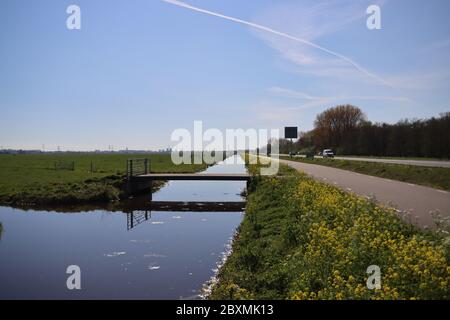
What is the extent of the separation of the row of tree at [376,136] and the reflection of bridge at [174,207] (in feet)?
121

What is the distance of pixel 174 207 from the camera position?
24.0 meters

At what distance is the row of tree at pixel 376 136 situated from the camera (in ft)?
170

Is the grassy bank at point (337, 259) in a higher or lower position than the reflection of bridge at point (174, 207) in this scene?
higher

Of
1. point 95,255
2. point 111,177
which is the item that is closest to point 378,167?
point 111,177

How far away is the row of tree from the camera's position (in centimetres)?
5175

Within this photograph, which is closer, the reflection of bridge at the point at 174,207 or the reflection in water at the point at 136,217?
the reflection in water at the point at 136,217

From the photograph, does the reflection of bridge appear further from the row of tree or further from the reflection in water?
the row of tree

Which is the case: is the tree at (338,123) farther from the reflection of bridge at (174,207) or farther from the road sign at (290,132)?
the reflection of bridge at (174,207)

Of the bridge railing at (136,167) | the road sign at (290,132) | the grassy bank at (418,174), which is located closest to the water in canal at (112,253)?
the bridge railing at (136,167)

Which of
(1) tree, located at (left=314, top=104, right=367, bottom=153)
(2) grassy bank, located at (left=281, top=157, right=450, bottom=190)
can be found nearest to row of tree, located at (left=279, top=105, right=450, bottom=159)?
(1) tree, located at (left=314, top=104, right=367, bottom=153)
